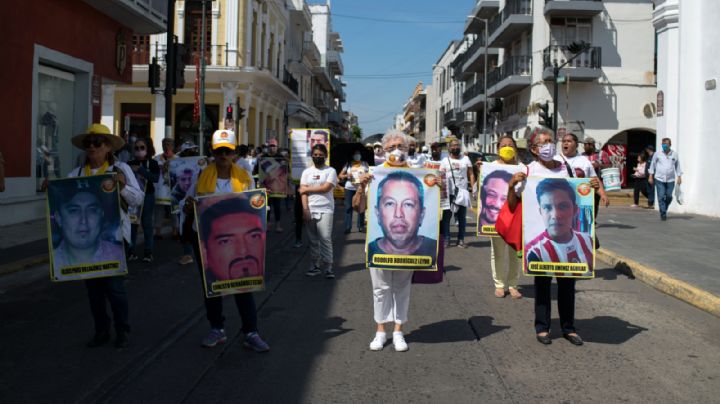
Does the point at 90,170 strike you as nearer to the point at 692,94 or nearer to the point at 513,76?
the point at 692,94

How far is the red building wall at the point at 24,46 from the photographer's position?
13117mm

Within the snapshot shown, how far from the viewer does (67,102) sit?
16.4 m

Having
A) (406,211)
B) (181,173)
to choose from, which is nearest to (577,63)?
(181,173)

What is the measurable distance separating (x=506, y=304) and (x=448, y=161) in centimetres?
486

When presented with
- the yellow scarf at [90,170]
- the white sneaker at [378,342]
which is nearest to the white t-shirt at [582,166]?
the white sneaker at [378,342]

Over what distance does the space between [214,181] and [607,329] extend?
12.6 feet

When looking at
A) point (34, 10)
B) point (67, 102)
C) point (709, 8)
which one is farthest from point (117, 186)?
point (709, 8)

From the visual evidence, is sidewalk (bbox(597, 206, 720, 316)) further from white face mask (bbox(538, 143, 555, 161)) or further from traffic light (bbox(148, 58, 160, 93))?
traffic light (bbox(148, 58, 160, 93))

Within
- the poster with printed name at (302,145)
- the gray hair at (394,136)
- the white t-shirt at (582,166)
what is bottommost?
the white t-shirt at (582,166)

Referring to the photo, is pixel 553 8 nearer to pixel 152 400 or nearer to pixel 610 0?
pixel 610 0

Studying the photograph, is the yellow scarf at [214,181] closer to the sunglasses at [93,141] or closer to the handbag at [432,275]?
the sunglasses at [93,141]

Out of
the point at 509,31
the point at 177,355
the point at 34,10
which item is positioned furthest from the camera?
the point at 509,31

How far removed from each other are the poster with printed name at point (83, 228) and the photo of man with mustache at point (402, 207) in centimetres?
213

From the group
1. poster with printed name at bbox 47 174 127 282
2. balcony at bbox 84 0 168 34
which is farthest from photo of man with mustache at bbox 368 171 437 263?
balcony at bbox 84 0 168 34
